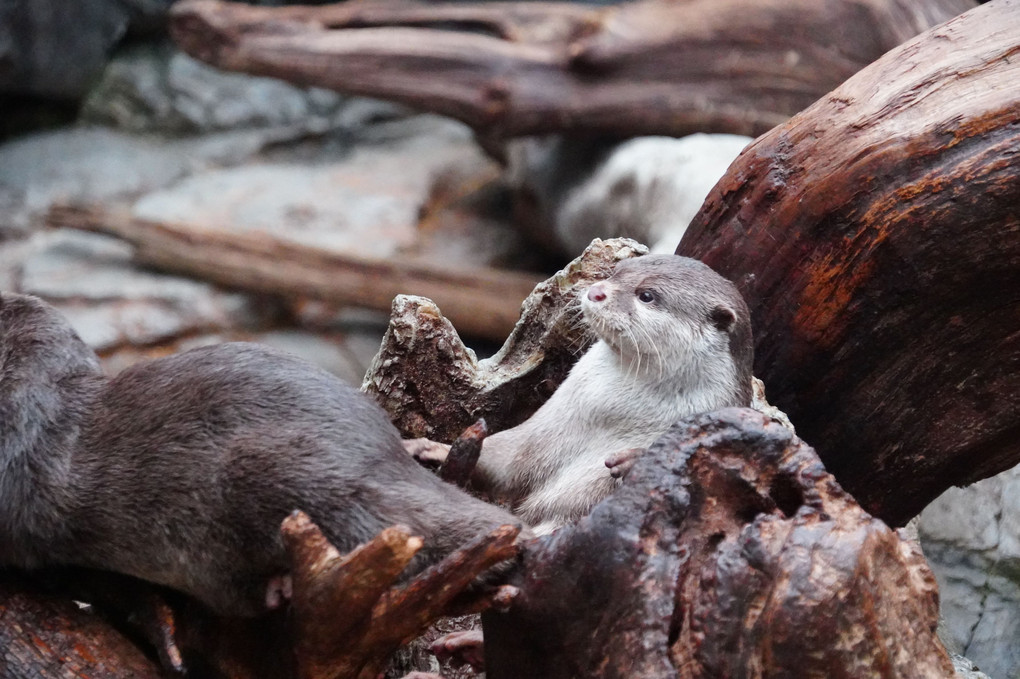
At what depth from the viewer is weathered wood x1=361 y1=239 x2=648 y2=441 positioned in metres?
2.92

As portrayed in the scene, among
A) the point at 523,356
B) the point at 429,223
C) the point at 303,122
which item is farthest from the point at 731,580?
the point at 303,122

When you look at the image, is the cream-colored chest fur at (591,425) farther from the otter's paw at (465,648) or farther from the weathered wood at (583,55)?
the weathered wood at (583,55)

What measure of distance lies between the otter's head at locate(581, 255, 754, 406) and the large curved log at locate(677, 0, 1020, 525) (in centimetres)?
27

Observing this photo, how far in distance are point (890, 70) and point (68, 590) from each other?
2565mm

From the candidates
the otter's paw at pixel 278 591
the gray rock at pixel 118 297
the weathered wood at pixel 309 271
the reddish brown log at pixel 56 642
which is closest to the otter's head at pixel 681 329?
the otter's paw at pixel 278 591

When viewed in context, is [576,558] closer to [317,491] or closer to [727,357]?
[317,491]

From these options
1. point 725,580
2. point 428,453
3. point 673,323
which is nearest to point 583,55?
point 673,323

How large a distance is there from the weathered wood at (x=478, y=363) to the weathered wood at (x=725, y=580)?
987 mm

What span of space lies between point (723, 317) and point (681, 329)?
0.12 m

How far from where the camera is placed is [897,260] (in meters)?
2.68

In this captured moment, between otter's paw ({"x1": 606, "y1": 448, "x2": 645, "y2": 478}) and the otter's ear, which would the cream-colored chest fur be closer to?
the otter's ear

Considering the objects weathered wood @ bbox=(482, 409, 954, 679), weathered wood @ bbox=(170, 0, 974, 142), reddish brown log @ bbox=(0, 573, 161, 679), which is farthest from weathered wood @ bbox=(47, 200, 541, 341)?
weathered wood @ bbox=(482, 409, 954, 679)

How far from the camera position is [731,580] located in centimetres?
185

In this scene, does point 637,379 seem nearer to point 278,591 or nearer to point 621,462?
point 621,462
